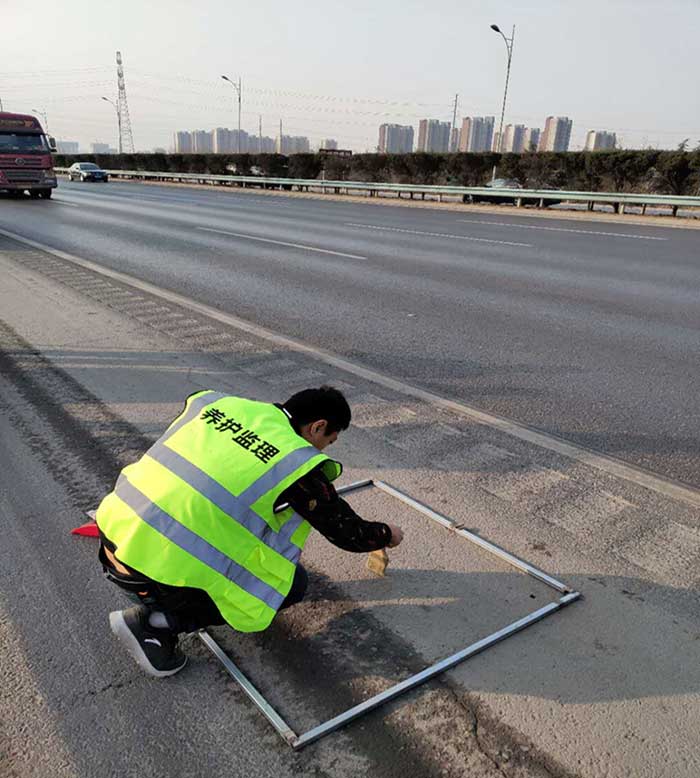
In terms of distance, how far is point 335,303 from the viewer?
8.11 m

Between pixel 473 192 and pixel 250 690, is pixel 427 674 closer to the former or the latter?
pixel 250 690

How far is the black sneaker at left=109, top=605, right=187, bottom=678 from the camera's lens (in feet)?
7.40

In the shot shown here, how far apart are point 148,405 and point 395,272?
621 cm

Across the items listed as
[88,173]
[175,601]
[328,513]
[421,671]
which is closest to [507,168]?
[328,513]

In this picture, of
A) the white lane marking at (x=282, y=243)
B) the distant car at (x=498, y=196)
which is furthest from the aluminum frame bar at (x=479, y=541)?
the distant car at (x=498, y=196)

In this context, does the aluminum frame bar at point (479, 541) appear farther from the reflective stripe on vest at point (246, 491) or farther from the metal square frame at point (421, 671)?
the reflective stripe on vest at point (246, 491)

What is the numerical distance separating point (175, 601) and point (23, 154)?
24.0m

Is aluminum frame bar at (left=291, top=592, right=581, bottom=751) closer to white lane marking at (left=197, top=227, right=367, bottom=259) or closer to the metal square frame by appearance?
the metal square frame

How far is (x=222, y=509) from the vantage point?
7.13 feet

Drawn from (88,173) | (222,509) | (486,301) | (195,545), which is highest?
(222,509)

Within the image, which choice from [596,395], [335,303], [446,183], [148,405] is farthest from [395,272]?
[446,183]

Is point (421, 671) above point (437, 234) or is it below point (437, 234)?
above

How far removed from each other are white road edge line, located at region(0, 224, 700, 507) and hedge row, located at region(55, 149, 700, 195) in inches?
775

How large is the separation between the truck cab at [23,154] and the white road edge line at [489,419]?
17811 millimetres
